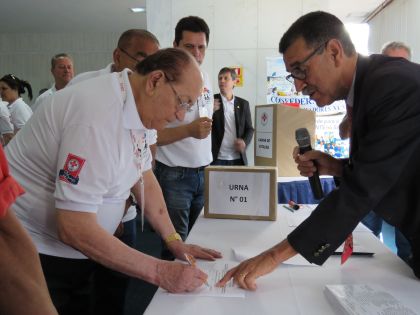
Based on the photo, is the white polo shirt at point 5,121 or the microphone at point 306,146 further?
the white polo shirt at point 5,121

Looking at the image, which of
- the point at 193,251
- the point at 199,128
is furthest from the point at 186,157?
Answer: the point at 193,251

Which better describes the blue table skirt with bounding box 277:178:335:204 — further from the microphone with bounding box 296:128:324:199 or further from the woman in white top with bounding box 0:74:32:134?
the woman in white top with bounding box 0:74:32:134

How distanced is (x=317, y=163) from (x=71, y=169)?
0.89m

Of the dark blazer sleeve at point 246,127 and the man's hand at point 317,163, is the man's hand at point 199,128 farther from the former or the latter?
the dark blazer sleeve at point 246,127

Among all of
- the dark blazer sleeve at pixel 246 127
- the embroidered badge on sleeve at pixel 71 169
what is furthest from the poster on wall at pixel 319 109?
the embroidered badge on sleeve at pixel 71 169

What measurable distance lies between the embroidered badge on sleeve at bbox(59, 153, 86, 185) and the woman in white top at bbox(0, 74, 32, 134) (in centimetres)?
379

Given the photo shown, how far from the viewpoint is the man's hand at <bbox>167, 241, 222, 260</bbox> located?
123 centimetres

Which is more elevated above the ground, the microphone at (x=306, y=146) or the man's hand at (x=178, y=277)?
the microphone at (x=306, y=146)

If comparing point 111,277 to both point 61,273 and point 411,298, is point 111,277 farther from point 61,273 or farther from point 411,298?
point 411,298

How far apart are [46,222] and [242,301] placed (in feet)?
1.82

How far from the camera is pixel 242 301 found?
36.9 inches

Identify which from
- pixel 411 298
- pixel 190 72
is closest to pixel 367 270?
pixel 411 298

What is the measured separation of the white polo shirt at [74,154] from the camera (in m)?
0.96

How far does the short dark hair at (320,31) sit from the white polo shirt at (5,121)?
4006 millimetres
